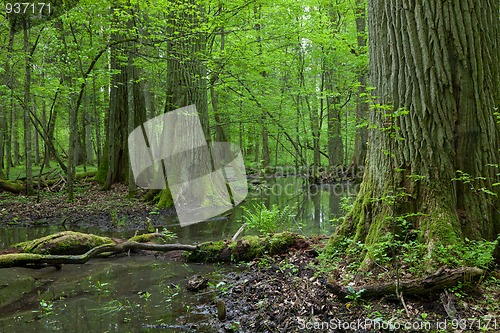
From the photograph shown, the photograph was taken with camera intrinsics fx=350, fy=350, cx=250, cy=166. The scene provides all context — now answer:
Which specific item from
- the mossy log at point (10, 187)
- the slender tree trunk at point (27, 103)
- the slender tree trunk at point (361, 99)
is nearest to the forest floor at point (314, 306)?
the slender tree trunk at point (27, 103)

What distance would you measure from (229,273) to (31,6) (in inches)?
448

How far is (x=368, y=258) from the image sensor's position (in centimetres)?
351

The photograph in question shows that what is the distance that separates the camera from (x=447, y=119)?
3.56 m

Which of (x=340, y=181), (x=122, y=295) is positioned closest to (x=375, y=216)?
(x=122, y=295)

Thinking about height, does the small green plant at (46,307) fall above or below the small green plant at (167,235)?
below

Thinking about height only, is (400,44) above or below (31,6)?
below

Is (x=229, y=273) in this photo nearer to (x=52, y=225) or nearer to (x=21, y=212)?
(x=52, y=225)

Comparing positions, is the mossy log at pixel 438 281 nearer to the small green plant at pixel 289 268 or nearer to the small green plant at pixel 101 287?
the small green plant at pixel 289 268
